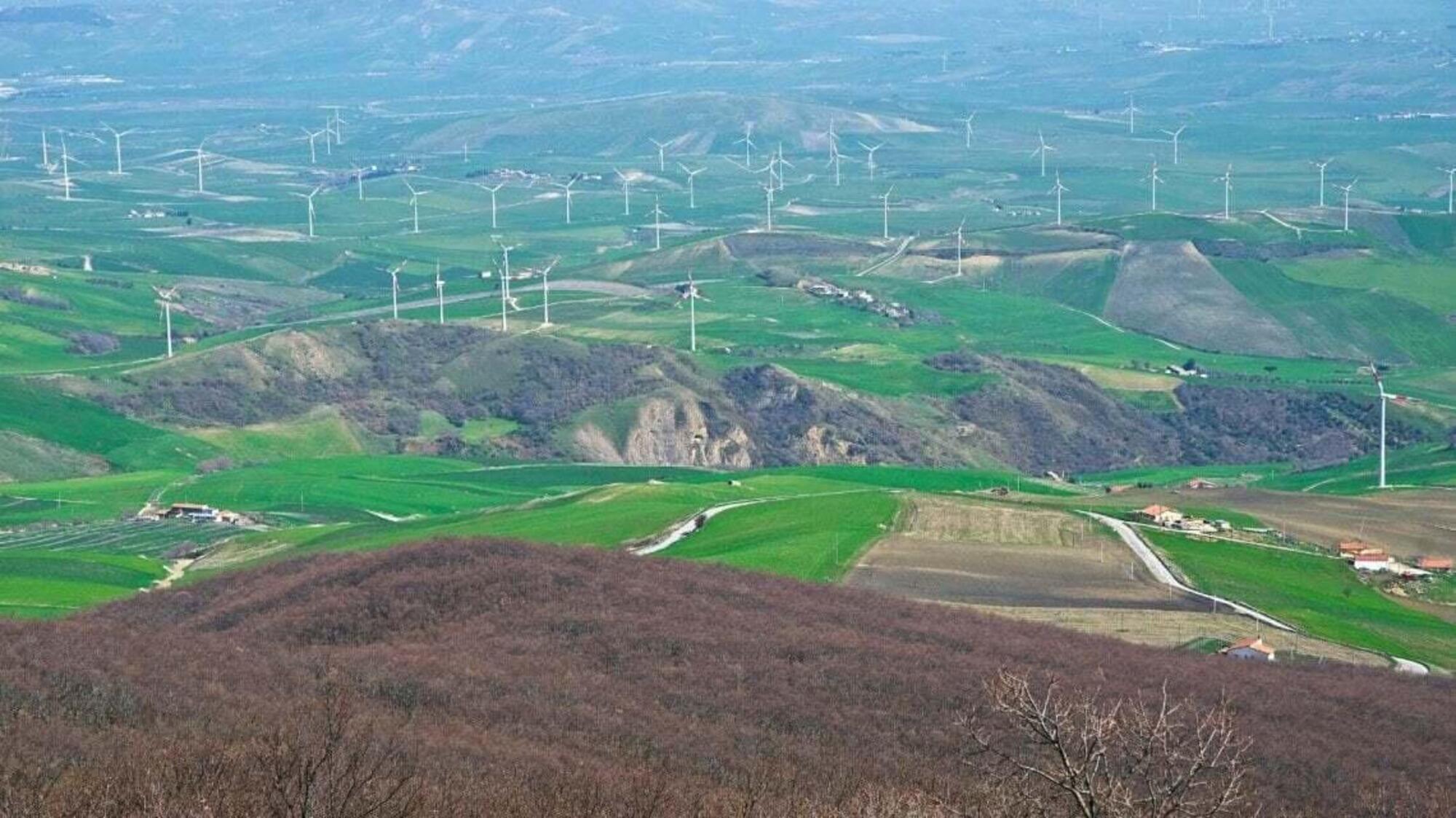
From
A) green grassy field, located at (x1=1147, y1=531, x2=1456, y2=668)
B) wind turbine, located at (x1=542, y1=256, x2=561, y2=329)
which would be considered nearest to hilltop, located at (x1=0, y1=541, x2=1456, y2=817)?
green grassy field, located at (x1=1147, y1=531, x2=1456, y2=668)

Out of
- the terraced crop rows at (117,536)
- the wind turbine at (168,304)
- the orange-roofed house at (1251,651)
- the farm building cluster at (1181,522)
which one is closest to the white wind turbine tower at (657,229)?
the wind turbine at (168,304)

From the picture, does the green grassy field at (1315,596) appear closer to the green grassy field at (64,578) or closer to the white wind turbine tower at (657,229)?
the green grassy field at (64,578)

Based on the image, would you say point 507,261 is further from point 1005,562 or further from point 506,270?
point 1005,562

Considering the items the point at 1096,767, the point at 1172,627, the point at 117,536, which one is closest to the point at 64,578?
the point at 117,536

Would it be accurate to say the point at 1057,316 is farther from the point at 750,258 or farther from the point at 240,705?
the point at 240,705

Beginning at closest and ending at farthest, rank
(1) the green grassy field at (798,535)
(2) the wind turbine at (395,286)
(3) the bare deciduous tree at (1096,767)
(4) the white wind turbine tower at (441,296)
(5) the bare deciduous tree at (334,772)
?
1. (3) the bare deciduous tree at (1096,767)
2. (5) the bare deciduous tree at (334,772)
3. (1) the green grassy field at (798,535)
4. (4) the white wind turbine tower at (441,296)
5. (2) the wind turbine at (395,286)
